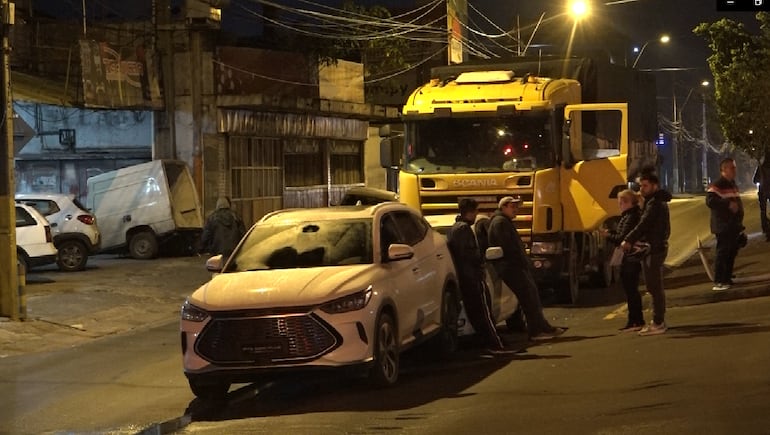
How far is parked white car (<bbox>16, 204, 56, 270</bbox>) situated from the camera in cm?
1891

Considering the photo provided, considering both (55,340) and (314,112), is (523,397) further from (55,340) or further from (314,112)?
(314,112)

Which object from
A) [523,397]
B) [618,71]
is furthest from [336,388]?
[618,71]

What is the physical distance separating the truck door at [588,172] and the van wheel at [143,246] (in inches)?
442

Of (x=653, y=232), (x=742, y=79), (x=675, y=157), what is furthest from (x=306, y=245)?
(x=675, y=157)

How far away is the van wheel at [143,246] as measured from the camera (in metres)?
23.6

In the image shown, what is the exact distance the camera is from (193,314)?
354 inches

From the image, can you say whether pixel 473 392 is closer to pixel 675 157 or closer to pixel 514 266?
pixel 514 266

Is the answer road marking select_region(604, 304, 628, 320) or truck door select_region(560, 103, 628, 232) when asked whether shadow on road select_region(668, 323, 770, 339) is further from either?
truck door select_region(560, 103, 628, 232)

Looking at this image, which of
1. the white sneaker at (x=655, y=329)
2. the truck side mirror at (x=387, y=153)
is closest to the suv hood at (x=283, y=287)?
the white sneaker at (x=655, y=329)

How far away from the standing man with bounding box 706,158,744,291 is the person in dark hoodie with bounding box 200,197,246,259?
6.90m

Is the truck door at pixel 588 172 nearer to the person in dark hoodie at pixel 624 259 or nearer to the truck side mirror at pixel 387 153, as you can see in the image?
the truck side mirror at pixel 387 153

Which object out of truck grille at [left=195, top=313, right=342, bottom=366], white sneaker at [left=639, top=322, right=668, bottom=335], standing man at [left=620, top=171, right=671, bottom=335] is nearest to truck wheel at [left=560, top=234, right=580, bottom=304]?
white sneaker at [left=639, top=322, right=668, bottom=335]

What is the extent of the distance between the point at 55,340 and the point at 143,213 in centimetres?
1003

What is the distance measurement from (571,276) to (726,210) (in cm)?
234
